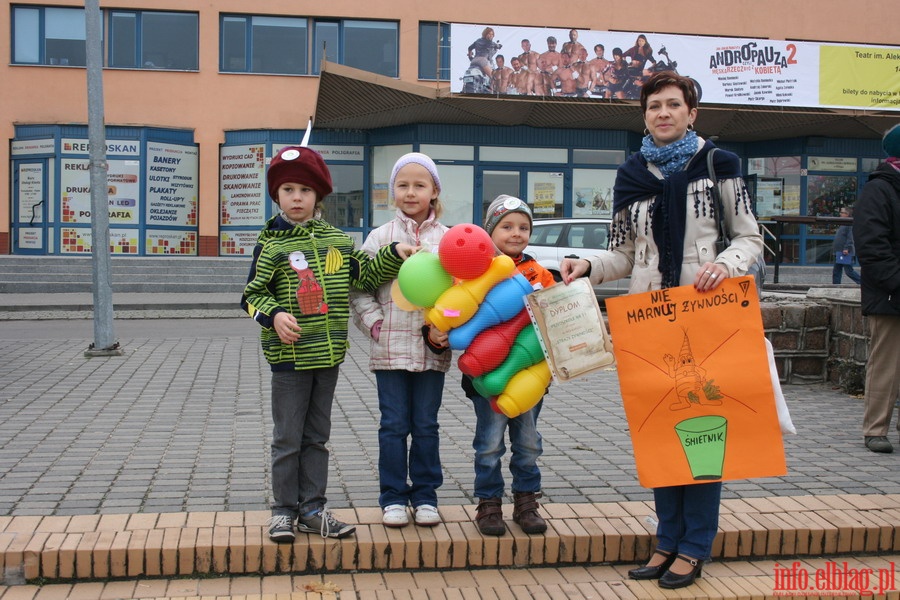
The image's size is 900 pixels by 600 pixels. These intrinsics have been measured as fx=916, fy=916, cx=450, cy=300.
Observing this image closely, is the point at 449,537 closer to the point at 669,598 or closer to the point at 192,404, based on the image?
the point at 669,598

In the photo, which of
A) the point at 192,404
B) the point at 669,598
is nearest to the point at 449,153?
the point at 192,404

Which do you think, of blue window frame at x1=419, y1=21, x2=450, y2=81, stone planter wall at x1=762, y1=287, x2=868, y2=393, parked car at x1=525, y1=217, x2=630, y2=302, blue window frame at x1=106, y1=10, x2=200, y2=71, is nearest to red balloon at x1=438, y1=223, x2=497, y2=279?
stone planter wall at x1=762, y1=287, x2=868, y2=393

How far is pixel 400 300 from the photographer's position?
404 centimetres

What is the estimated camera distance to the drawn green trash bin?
12.3 ft

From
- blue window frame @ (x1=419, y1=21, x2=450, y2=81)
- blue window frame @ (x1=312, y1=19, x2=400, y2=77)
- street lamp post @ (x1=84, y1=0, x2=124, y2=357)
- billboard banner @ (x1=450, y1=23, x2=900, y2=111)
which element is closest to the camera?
street lamp post @ (x1=84, y1=0, x2=124, y2=357)

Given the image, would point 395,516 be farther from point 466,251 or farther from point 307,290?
point 466,251

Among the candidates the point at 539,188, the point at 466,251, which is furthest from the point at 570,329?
the point at 539,188

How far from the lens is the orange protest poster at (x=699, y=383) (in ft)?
12.3

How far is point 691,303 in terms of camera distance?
12.3 ft

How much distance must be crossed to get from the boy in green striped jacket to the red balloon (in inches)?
10.1

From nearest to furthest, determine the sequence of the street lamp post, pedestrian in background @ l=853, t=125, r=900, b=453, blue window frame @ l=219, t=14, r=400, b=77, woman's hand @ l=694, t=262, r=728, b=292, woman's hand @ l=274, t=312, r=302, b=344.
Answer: woman's hand @ l=694, t=262, r=728, b=292, woman's hand @ l=274, t=312, r=302, b=344, pedestrian in background @ l=853, t=125, r=900, b=453, the street lamp post, blue window frame @ l=219, t=14, r=400, b=77

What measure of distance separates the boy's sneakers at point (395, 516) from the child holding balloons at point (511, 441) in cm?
33

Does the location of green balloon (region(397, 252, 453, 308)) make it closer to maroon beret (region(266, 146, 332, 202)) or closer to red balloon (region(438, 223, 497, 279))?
red balloon (region(438, 223, 497, 279))

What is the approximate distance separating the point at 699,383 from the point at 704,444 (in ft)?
0.82
